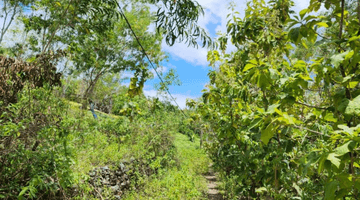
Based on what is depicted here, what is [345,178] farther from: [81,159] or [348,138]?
[81,159]

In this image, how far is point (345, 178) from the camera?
3.40 ft

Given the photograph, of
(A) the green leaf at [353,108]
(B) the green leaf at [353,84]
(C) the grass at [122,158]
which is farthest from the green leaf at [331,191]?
(C) the grass at [122,158]

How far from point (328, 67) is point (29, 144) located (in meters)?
3.91

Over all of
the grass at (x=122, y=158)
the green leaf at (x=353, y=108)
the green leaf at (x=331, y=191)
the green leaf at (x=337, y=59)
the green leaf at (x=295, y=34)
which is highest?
the green leaf at (x=295, y=34)

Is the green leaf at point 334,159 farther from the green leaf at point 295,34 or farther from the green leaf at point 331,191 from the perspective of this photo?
the green leaf at point 295,34

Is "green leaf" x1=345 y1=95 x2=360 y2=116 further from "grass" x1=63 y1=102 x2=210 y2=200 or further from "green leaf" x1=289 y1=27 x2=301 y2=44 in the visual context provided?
"grass" x1=63 y1=102 x2=210 y2=200

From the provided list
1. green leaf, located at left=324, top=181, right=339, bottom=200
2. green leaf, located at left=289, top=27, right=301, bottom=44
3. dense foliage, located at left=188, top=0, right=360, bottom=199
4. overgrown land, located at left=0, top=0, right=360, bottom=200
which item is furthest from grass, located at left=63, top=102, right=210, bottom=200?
green leaf, located at left=324, top=181, right=339, bottom=200

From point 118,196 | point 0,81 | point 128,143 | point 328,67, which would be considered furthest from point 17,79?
point 128,143

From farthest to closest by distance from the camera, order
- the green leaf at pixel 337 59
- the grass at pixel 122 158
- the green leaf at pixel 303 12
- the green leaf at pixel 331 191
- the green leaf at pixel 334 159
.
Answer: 1. the grass at pixel 122 158
2. the green leaf at pixel 303 12
3. the green leaf at pixel 337 59
4. the green leaf at pixel 331 191
5. the green leaf at pixel 334 159

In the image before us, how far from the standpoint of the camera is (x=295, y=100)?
1.69 m

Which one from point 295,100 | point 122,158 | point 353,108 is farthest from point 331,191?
point 122,158

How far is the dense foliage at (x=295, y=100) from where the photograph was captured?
118 centimetres

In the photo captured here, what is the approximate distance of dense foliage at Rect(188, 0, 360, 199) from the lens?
1.18 meters

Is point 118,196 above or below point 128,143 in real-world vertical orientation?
below
